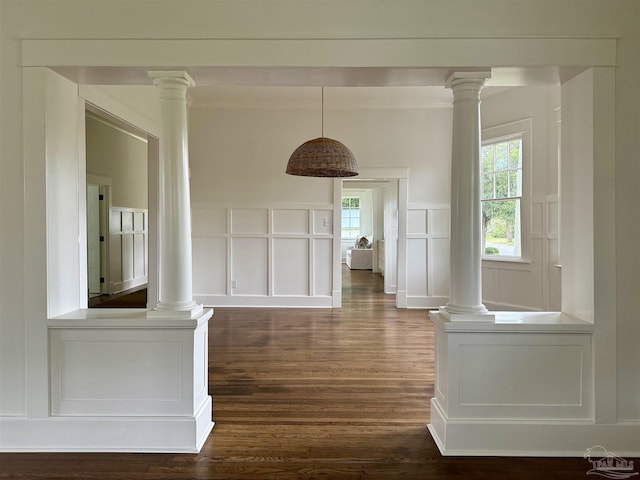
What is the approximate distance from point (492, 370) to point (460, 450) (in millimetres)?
511

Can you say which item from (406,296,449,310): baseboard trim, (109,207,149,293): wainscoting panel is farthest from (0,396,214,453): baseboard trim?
(109,207,149,293): wainscoting panel

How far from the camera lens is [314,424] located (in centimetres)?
263

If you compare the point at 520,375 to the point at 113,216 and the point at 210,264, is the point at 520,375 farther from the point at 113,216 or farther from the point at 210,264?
the point at 113,216

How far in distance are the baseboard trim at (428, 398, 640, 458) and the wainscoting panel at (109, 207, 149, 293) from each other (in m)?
6.55

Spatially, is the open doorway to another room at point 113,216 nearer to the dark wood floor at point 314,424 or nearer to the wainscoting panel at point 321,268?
the wainscoting panel at point 321,268

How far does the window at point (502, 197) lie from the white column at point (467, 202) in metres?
3.48

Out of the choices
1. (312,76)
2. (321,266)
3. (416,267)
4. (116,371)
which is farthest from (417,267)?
(116,371)

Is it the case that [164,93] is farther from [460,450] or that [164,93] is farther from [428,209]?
[428,209]

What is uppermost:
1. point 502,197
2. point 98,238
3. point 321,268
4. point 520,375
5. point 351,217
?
point 351,217

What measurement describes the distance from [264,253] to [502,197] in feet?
12.7

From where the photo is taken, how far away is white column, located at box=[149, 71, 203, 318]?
238 cm

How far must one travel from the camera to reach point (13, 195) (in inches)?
91.5

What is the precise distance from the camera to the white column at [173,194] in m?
2.38

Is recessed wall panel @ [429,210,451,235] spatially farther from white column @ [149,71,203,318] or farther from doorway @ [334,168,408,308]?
white column @ [149,71,203,318]
